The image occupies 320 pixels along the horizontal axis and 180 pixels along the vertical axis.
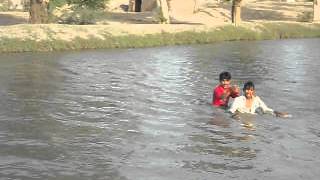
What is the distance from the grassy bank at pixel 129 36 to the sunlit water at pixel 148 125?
224 inches

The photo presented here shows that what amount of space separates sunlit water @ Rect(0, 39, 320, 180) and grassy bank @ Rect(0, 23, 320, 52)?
568 centimetres

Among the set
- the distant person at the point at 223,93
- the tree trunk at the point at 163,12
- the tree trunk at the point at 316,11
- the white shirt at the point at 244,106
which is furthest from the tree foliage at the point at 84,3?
the white shirt at the point at 244,106

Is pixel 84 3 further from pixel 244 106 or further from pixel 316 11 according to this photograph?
pixel 244 106

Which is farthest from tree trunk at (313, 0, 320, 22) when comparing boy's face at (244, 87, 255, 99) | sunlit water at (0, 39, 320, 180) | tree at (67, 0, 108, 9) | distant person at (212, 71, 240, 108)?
boy's face at (244, 87, 255, 99)

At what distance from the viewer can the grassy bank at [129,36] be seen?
31.3 m

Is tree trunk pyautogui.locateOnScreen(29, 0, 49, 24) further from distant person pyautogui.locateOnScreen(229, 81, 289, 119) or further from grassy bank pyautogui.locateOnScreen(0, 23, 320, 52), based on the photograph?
distant person pyautogui.locateOnScreen(229, 81, 289, 119)

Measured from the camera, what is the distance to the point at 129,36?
35531 millimetres

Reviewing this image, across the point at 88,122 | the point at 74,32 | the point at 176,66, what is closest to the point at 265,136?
the point at 88,122

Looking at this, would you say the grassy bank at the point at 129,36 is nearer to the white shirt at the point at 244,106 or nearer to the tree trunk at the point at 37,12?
the tree trunk at the point at 37,12

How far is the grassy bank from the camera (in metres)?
31.3

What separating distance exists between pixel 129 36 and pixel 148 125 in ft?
73.8

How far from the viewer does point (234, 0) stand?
46.0 meters

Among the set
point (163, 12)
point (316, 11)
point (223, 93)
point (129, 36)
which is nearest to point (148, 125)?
point (223, 93)

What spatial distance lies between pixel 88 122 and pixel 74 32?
20.8 m
